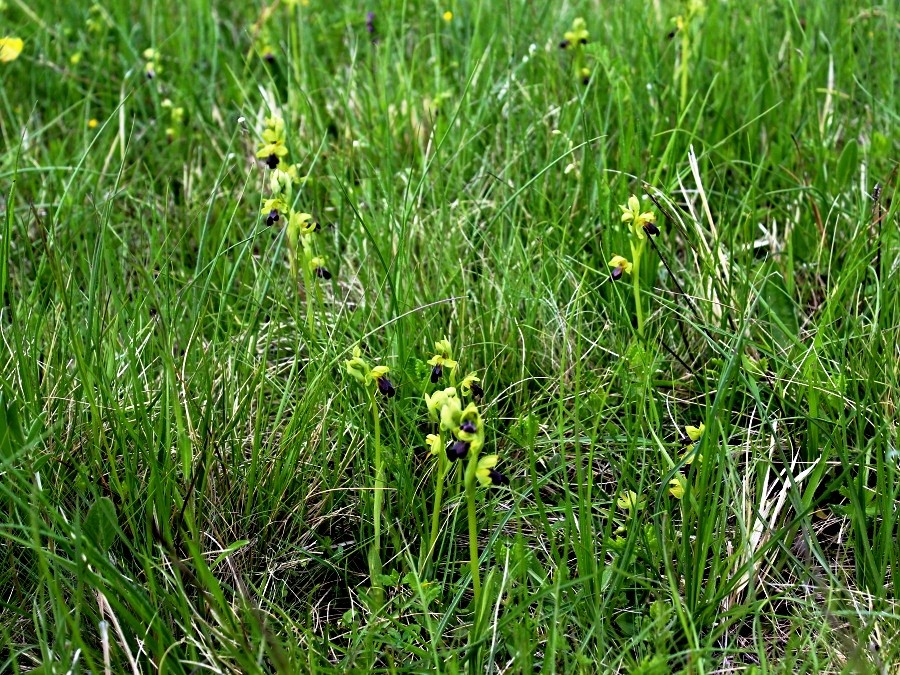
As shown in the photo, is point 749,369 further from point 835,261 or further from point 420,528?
point 420,528

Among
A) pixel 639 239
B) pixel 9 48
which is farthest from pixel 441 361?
pixel 9 48

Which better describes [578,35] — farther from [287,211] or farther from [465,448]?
[465,448]

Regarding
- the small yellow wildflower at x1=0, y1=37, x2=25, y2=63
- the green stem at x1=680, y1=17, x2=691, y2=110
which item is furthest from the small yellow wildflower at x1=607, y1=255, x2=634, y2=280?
the small yellow wildflower at x1=0, y1=37, x2=25, y2=63

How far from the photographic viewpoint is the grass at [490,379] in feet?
5.49

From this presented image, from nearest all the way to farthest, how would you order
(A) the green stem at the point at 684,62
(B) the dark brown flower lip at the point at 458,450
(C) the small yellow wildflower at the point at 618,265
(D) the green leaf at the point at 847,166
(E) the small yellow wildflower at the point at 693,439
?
(B) the dark brown flower lip at the point at 458,450 → (E) the small yellow wildflower at the point at 693,439 → (C) the small yellow wildflower at the point at 618,265 → (D) the green leaf at the point at 847,166 → (A) the green stem at the point at 684,62

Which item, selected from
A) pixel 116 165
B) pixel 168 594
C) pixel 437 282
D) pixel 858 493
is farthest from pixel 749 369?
pixel 116 165

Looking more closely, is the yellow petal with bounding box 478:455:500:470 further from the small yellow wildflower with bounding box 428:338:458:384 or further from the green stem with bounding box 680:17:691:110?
the green stem with bounding box 680:17:691:110

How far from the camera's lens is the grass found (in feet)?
5.49

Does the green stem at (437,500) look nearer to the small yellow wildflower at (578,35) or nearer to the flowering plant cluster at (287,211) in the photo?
the flowering plant cluster at (287,211)

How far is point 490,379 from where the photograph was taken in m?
2.27

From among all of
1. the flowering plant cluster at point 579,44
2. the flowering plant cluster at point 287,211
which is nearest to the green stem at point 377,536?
the flowering plant cluster at point 287,211

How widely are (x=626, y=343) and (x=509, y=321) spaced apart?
277 millimetres

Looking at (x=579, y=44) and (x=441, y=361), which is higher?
(x=579, y=44)

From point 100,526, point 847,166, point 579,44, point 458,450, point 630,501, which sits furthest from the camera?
point 579,44
